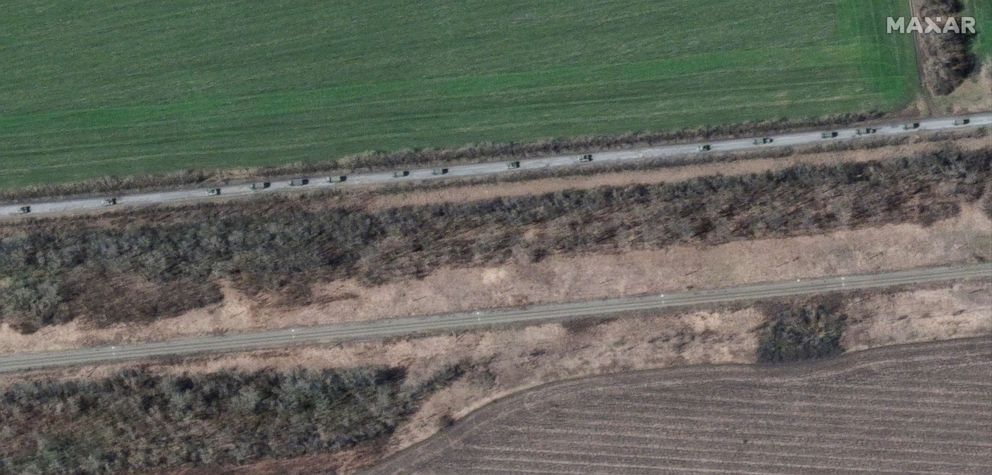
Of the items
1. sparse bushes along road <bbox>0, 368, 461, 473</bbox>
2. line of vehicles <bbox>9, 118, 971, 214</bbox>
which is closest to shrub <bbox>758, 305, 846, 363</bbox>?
line of vehicles <bbox>9, 118, 971, 214</bbox>

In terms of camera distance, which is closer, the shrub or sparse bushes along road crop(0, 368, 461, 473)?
the shrub

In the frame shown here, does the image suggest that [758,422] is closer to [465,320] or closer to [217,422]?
[465,320]

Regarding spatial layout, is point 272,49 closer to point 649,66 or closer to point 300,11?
point 300,11

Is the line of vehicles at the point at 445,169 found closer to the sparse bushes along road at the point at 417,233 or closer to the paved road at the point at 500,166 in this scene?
the paved road at the point at 500,166

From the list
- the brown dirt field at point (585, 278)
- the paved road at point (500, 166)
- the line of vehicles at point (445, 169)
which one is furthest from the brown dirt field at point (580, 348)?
the line of vehicles at point (445, 169)

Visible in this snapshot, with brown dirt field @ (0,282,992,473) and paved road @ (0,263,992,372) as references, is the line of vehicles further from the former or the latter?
brown dirt field @ (0,282,992,473)

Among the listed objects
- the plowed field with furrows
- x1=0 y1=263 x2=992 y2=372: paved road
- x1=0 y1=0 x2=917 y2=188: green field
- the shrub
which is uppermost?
x1=0 y1=0 x2=917 y2=188: green field

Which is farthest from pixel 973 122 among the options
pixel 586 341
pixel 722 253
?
pixel 586 341
